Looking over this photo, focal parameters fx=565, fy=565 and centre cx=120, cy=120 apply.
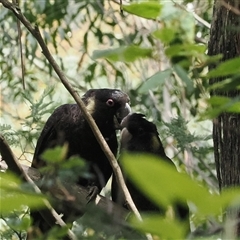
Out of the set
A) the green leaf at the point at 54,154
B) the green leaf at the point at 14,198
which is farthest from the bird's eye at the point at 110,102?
the green leaf at the point at 14,198

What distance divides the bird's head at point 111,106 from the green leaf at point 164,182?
173cm

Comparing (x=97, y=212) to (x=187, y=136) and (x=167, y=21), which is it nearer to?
(x=167, y=21)

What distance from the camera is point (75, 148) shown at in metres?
2.10

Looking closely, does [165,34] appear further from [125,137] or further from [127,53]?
[125,137]

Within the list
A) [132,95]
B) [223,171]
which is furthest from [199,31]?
[223,171]

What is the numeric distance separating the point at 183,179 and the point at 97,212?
228 millimetres

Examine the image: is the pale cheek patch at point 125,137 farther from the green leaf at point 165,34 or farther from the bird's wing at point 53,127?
the green leaf at point 165,34

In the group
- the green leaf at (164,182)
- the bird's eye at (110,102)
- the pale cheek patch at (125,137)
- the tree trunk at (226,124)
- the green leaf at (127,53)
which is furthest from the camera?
the bird's eye at (110,102)

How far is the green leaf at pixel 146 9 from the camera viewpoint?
0.48 meters

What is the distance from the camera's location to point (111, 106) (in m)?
2.13

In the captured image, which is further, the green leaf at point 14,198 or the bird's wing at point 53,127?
the bird's wing at point 53,127

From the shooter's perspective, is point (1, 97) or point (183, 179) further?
point (1, 97)

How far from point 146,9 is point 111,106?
1.64 m

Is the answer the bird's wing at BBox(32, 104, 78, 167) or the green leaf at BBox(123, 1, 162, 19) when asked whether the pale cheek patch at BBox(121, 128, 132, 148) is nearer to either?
the bird's wing at BBox(32, 104, 78, 167)
